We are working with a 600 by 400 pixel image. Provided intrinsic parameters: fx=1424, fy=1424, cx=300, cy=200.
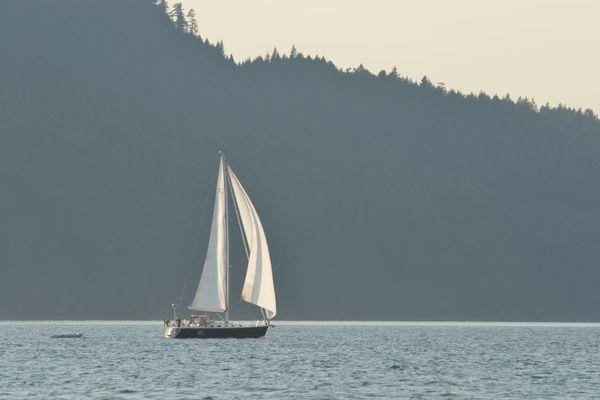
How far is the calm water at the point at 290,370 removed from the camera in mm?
72188

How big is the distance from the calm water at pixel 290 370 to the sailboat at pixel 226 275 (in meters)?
1.57

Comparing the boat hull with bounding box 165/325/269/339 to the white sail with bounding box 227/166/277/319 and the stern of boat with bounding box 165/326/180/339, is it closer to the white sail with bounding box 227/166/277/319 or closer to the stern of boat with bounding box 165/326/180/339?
the stern of boat with bounding box 165/326/180/339

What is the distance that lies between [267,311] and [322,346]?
510 inches

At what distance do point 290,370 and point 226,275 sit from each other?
90.5 ft

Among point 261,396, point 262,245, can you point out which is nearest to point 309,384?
point 261,396

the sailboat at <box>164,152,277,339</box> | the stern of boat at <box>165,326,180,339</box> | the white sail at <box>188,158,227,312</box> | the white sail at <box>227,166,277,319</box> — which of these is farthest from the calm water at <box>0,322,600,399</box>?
the white sail at <box>227,166,277,319</box>

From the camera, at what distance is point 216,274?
11438 cm

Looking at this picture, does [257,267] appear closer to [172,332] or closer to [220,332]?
[220,332]

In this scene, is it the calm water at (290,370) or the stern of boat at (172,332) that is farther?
the stern of boat at (172,332)

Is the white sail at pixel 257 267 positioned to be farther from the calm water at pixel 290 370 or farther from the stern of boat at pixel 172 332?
the stern of boat at pixel 172 332

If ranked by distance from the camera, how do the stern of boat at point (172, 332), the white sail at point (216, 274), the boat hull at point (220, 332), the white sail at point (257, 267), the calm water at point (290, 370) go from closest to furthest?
→ the calm water at point (290, 370) < the white sail at point (257, 267) < the white sail at point (216, 274) < the boat hull at point (220, 332) < the stern of boat at point (172, 332)

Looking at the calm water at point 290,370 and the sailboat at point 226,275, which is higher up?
the sailboat at point 226,275

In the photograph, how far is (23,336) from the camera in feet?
505

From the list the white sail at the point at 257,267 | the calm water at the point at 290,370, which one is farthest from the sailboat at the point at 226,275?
the calm water at the point at 290,370
